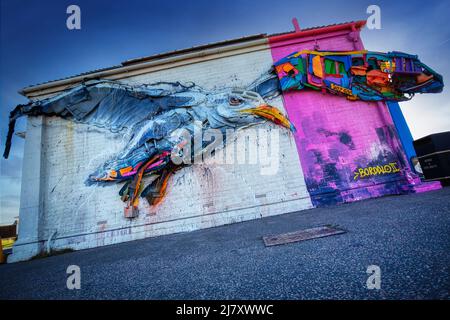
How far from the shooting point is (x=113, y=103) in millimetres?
7098

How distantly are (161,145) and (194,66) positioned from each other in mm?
3835

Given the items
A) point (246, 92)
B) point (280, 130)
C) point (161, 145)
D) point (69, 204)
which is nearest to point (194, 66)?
point (246, 92)

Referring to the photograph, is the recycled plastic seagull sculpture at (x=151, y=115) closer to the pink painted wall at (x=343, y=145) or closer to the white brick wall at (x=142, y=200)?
the white brick wall at (x=142, y=200)

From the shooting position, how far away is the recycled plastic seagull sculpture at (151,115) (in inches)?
245

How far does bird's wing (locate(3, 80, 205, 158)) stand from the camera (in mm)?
6934

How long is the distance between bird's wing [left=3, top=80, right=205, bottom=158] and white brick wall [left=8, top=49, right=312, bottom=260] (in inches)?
28.5

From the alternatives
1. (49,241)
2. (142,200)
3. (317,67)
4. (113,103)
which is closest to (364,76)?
(317,67)

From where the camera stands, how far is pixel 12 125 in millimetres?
6953

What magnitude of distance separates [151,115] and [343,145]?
7.40 meters

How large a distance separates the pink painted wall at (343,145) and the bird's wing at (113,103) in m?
4.21

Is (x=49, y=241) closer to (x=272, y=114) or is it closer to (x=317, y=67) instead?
(x=272, y=114)

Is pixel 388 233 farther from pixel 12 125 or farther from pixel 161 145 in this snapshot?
pixel 12 125
